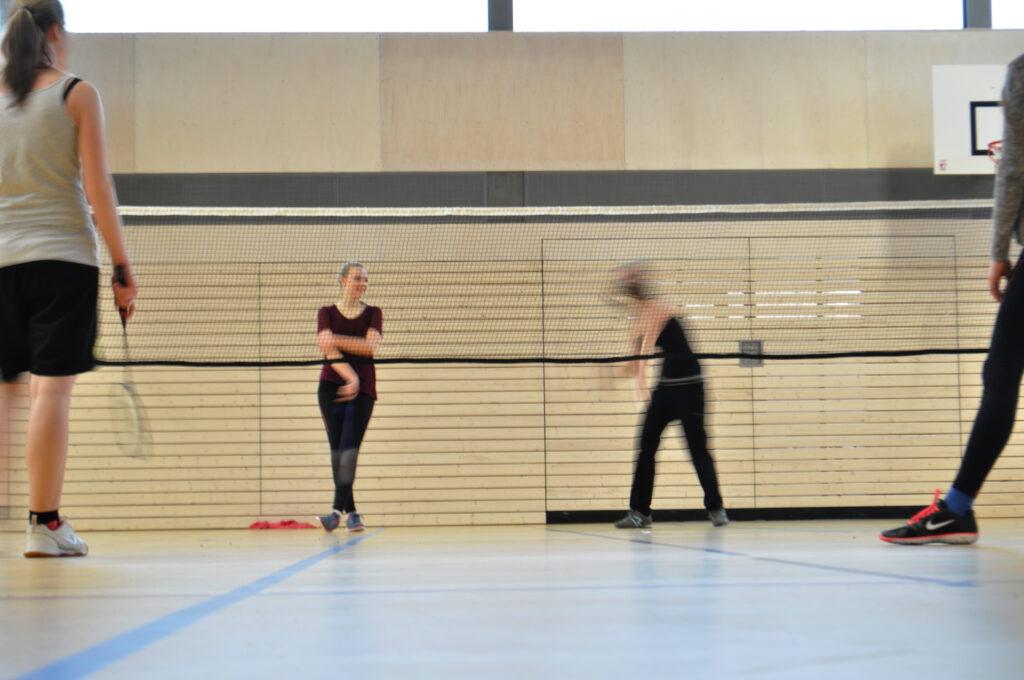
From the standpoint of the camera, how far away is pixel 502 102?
955 centimetres

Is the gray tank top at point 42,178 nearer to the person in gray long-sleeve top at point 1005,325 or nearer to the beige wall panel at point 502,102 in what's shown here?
the person in gray long-sleeve top at point 1005,325

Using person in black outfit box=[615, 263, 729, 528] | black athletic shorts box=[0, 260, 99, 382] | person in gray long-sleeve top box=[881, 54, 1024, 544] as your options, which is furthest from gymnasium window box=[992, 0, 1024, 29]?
black athletic shorts box=[0, 260, 99, 382]

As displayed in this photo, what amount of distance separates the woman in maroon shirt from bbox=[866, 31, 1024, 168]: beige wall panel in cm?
483

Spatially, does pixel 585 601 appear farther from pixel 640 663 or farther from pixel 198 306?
pixel 198 306

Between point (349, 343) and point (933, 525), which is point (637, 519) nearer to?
point (349, 343)

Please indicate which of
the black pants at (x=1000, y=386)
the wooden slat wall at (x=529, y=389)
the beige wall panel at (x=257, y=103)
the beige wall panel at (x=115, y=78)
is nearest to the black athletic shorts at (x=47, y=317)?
the black pants at (x=1000, y=386)

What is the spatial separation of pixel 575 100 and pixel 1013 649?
8.23 metres

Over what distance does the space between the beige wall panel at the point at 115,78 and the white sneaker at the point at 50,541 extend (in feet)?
19.6

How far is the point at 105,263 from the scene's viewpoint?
29.2 feet

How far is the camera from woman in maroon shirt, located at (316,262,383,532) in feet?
22.5

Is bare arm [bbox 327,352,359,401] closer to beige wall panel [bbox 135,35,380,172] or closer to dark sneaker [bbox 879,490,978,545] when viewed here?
beige wall panel [bbox 135,35,380,172]

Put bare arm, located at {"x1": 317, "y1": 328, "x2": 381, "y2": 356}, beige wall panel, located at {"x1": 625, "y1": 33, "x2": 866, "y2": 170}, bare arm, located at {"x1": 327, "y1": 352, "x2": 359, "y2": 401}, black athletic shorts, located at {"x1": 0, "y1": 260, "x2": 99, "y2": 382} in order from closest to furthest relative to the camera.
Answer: black athletic shorts, located at {"x1": 0, "y1": 260, "x2": 99, "y2": 382} → bare arm, located at {"x1": 327, "y1": 352, "x2": 359, "y2": 401} → bare arm, located at {"x1": 317, "y1": 328, "x2": 381, "y2": 356} → beige wall panel, located at {"x1": 625, "y1": 33, "x2": 866, "y2": 170}

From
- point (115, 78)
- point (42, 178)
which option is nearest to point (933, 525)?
point (42, 178)

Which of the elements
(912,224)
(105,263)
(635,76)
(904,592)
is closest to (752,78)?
(635,76)
